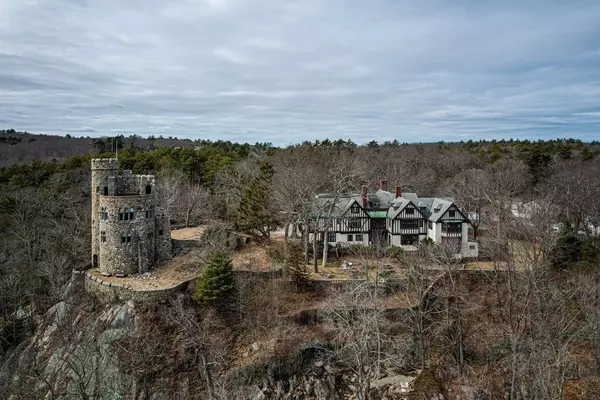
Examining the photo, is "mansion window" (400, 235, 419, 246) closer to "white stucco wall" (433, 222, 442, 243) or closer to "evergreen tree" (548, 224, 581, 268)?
"white stucco wall" (433, 222, 442, 243)

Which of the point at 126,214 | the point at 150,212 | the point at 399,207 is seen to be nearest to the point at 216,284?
the point at 150,212

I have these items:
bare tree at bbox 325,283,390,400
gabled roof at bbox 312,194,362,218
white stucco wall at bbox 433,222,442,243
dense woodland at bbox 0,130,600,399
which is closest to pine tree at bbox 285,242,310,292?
dense woodland at bbox 0,130,600,399

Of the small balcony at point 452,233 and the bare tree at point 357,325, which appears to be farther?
the small balcony at point 452,233

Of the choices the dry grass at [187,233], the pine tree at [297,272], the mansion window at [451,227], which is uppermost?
the mansion window at [451,227]

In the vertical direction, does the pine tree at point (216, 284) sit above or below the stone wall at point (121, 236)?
below

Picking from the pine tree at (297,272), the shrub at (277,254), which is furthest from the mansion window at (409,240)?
the pine tree at (297,272)

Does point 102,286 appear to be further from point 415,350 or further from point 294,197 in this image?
point 415,350

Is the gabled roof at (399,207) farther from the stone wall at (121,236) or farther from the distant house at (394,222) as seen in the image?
the stone wall at (121,236)
